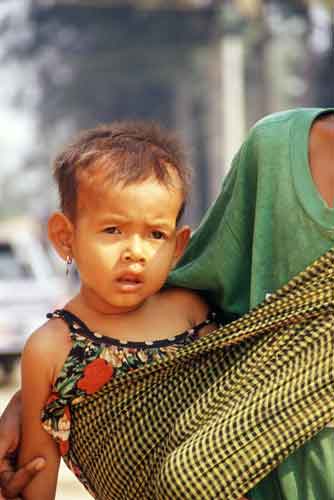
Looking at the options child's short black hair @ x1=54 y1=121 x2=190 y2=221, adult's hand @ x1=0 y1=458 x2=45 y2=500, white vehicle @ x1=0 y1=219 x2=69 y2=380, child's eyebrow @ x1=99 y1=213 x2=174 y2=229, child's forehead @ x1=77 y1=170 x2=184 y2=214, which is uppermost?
child's short black hair @ x1=54 y1=121 x2=190 y2=221

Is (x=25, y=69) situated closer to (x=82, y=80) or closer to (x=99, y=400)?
(x=82, y=80)

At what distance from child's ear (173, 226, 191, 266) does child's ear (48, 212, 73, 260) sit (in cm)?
22

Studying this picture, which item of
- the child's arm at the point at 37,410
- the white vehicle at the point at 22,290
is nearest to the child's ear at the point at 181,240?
the child's arm at the point at 37,410

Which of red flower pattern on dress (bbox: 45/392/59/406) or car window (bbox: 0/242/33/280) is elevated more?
red flower pattern on dress (bbox: 45/392/59/406)

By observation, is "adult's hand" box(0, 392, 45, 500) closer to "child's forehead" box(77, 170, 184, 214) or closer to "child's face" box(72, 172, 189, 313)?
"child's face" box(72, 172, 189, 313)

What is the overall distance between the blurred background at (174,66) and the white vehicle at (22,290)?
1212cm

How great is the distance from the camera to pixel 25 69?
123 feet

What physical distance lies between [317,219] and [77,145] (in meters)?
0.55

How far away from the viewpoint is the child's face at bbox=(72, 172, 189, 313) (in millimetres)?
2648

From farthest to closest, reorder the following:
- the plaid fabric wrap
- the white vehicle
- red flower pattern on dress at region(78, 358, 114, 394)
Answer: the white vehicle → red flower pattern on dress at region(78, 358, 114, 394) → the plaid fabric wrap

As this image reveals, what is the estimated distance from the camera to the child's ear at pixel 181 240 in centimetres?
279

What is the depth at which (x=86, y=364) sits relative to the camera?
8.63ft

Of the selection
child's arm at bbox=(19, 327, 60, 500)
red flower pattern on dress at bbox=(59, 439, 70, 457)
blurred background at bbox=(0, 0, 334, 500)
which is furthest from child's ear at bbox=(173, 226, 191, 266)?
blurred background at bbox=(0, 0, 334, 500)

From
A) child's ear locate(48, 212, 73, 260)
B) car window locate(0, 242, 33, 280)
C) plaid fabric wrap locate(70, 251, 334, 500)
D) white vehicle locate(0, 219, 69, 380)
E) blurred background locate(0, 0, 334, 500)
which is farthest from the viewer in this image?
blurred background locate(0, 0, 334, 500)
